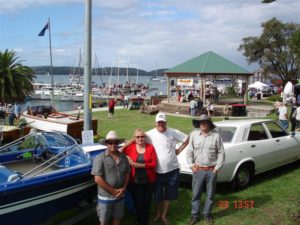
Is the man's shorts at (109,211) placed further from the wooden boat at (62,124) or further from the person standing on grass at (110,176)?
the wooden boat at (62,124)

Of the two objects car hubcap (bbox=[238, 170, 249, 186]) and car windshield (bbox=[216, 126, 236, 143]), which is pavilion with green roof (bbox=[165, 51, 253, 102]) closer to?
car windshield (bbox=[216, 126, 236, 143])

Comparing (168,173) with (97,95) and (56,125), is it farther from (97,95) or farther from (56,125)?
(97,95)

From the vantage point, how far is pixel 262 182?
865cm

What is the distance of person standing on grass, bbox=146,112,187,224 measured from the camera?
6078 millimetres

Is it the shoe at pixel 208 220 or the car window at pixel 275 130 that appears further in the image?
the car window at pixel 275 130

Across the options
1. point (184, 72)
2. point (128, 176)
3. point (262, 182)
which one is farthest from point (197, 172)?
point (184, 72)

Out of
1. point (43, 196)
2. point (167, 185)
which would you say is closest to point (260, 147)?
point (167, 185)

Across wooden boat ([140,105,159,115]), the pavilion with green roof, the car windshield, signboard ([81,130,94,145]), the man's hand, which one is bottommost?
wooden boat ([140,105,159,115])

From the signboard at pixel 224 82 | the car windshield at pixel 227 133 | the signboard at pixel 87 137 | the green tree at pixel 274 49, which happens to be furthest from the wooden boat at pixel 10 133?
the green tree at pixel 274 49

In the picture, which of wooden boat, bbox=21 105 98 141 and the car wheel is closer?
the car wheel

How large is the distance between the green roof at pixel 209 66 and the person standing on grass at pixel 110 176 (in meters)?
24.0

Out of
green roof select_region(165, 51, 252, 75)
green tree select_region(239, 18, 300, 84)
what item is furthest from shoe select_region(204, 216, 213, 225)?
green tree select_region(239, 18, 300, 84)
